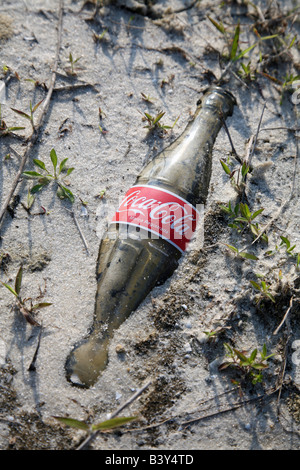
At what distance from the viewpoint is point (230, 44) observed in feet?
9.56

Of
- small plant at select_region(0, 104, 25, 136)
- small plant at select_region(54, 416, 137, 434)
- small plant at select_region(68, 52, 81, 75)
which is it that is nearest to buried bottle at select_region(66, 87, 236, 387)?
small plant at select_region(54, 416, 137, 434)

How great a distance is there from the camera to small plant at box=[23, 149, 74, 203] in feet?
7.36

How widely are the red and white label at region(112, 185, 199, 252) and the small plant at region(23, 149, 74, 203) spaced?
13.9 inches

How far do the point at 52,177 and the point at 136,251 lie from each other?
2.31 ft

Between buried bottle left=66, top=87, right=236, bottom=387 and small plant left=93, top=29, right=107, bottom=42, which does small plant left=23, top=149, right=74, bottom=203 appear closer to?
buried bottle left=66, top=87, right=236, bottom=387

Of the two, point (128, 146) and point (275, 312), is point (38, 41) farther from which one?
point (275, 312)

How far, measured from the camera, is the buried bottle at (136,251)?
1.84m

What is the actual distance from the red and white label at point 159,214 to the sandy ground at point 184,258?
0.15m

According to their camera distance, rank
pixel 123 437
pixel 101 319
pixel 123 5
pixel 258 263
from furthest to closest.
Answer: pixel 123 5
pixel 258 263
pixel 101 319
pixel 123 437

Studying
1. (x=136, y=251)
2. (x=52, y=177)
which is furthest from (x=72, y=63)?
(x=136, y=251)

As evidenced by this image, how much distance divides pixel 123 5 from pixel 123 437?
285 cm

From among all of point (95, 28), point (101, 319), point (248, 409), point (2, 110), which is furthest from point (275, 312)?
point (95, 28)

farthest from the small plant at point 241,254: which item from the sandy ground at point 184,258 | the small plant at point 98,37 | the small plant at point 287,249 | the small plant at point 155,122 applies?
the small plant at point 98,37

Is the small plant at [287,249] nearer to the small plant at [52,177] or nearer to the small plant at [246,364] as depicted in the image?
the small plant at [246,364]
